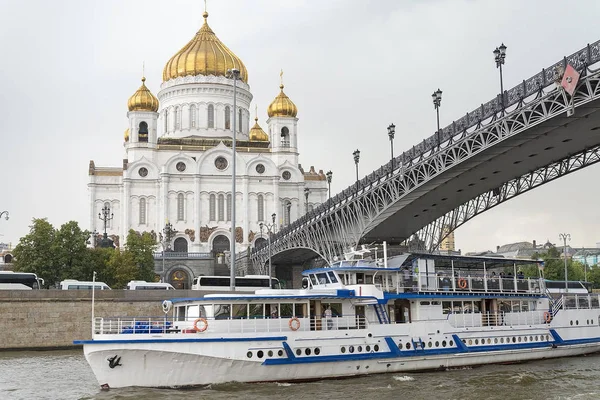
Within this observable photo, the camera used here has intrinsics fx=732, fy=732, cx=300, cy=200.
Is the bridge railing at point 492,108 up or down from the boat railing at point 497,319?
up

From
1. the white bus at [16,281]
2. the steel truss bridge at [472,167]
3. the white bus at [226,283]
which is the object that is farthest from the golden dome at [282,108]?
the white bus at [16,281]

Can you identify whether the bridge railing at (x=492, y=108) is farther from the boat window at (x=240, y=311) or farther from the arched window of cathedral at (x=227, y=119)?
the arched window of cathedral at (x=227, y=119)

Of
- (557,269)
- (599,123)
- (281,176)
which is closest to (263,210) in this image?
(281,176)

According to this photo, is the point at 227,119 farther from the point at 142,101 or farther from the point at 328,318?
the point at 328,318

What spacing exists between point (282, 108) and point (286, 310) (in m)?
64.8

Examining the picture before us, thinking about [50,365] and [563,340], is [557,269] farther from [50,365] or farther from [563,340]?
[50,365]

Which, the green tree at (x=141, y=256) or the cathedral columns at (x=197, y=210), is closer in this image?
the green tree at (x=141, y=256)

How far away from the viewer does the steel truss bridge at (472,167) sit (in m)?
30.0

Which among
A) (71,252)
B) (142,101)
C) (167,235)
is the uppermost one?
(142,101)

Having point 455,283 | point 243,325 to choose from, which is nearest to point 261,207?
point 455,283

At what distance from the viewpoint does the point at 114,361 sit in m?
20.3

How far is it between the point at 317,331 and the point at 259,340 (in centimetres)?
196

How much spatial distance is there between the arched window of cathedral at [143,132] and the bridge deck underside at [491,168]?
3937cm

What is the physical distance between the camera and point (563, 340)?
2827cm
